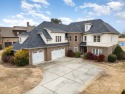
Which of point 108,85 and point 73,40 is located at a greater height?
point 73,40

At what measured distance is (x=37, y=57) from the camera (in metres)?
21.0

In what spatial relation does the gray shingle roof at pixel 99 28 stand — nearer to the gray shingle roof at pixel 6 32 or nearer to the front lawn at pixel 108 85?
the front lawn at pixel 108 85

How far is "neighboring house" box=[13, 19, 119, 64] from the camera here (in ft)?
69.1

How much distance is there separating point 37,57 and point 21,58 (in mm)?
3049

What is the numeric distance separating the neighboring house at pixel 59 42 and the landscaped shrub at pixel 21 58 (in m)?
0.67

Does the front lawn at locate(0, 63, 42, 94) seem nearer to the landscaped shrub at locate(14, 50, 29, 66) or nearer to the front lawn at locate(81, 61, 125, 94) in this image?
the landscaped shrub at locate(14, 50, 29, 66)

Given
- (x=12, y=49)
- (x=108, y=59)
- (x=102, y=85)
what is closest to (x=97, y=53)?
A: (x=108, y=59)

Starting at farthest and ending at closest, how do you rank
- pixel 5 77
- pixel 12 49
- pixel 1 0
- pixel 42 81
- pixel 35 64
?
pixel 12 49 < pixel 35 64 < pixel 1 0 < pixel 5 77 < pixel 42 81

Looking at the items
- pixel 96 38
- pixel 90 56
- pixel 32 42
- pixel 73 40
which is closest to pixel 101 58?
pixel 90 56

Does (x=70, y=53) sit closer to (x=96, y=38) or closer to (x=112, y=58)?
(x=96, y=38)

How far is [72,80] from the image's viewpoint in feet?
44.5

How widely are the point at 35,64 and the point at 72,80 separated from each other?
9.25m

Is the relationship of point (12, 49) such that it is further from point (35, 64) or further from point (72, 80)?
point (72, 80)

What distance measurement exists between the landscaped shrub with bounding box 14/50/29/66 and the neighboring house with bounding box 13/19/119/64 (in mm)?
673
